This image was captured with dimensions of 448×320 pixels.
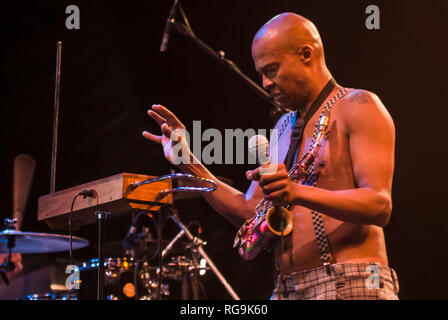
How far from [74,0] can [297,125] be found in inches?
175

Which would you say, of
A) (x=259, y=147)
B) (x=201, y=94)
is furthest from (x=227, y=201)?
(x=201, y=94)

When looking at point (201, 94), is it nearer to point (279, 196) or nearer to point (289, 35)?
point (289, 35)

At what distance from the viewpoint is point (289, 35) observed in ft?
7.50

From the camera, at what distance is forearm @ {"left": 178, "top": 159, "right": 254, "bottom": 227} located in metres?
2.56

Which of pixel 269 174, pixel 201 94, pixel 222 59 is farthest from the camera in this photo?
pixel 201 94

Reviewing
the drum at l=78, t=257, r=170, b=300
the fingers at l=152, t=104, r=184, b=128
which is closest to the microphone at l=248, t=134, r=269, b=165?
the fingers at l=152, t=104, r=184, b=128

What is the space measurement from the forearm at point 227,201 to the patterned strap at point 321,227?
0.48 m

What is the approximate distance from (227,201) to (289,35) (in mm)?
853

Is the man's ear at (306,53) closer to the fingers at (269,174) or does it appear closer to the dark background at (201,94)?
the fingers at (269,174)

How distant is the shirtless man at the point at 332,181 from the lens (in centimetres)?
183

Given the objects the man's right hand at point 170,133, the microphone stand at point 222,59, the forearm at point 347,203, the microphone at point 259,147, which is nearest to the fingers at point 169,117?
the man's right hand at point 170,133
